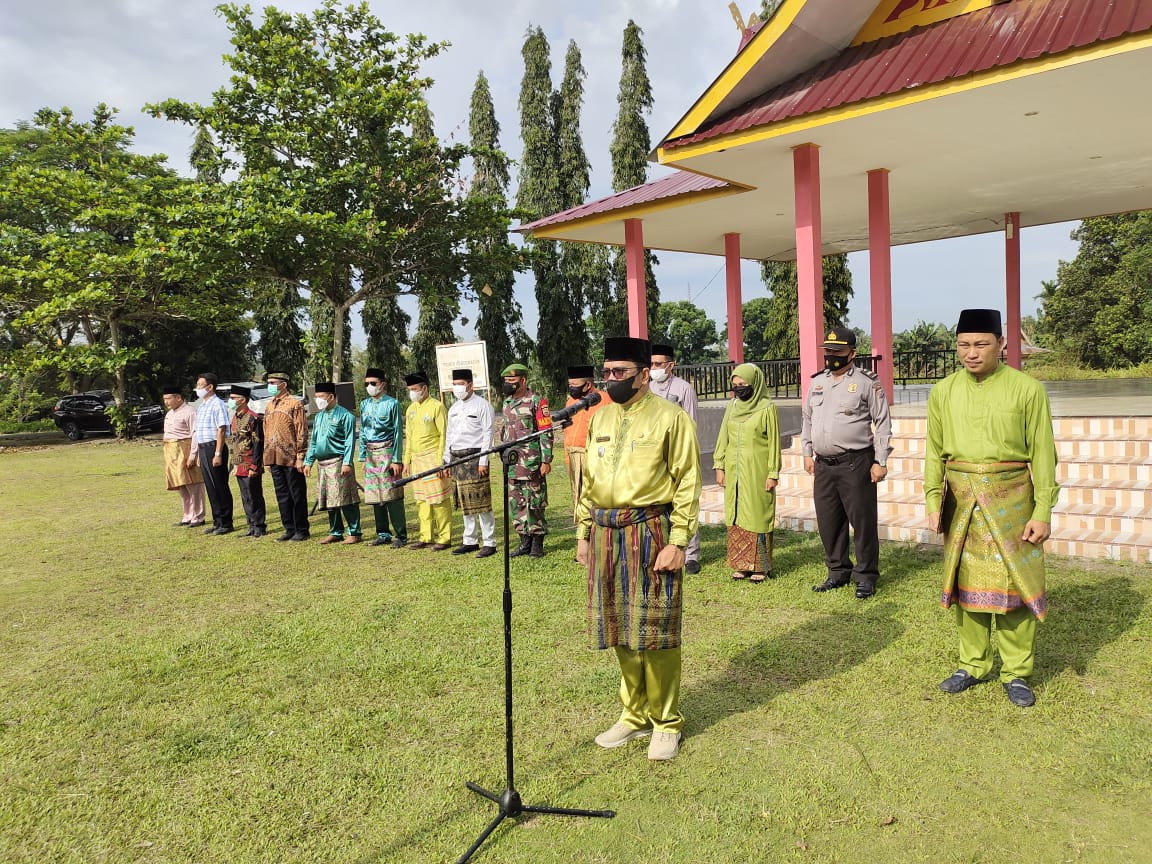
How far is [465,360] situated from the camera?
43.3ft

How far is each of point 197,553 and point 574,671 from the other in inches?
212

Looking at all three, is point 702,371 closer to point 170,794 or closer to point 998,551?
point 998,551

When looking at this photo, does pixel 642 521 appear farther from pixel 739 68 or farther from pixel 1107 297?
pixel 1107 297

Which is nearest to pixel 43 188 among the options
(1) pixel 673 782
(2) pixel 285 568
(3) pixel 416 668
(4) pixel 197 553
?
(4) pixel 197 553

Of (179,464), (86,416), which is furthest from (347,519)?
(86,416)

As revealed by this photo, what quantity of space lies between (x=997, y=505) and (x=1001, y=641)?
69cm

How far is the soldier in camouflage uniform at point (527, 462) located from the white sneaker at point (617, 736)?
3.49 meters

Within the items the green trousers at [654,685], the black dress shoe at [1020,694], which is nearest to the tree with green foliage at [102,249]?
the green trousers at [654,685]

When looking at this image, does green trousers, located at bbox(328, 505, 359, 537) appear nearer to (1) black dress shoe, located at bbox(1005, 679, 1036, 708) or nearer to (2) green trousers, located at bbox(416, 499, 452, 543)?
(2) green trousers, located at bbox(416, 499, 452, 543)

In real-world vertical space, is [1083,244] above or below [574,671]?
above

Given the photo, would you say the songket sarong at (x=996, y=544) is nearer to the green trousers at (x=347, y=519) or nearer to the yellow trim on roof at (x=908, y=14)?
the yellow trim on roof at (x=908, y=14)

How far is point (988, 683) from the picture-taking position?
3783 millimetres

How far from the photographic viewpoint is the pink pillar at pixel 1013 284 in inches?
523

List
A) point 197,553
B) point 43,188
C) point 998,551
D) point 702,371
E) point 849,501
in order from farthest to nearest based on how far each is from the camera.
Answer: point 43,188 → point 702,371 → point 197,553 → point 849,501 → point 998,551
